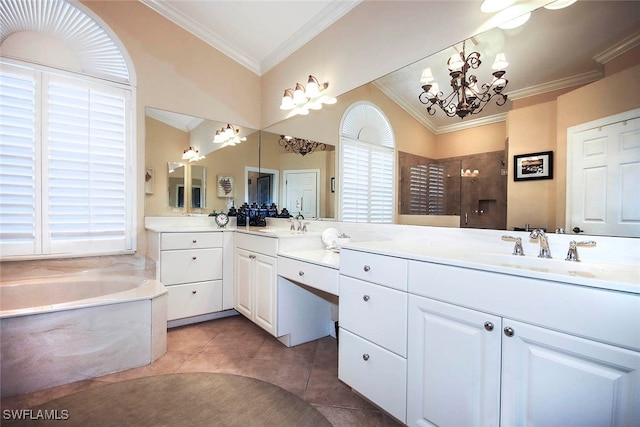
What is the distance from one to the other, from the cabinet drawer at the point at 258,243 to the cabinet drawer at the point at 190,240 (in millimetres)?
205

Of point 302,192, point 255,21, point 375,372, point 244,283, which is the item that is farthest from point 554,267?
point 255,21

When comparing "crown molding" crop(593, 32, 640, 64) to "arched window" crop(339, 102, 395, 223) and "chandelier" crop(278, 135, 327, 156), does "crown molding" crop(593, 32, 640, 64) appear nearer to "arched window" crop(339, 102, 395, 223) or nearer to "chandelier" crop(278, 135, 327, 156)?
"arched window" crop(339, 102, 395, 223)

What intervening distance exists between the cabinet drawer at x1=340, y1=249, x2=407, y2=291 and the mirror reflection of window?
2.07 m

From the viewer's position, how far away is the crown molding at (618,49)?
1.09 m

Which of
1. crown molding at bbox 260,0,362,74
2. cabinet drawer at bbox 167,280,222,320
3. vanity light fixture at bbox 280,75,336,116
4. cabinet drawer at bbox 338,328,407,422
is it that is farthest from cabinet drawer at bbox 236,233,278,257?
crown molding at bbox 260,0,362,74

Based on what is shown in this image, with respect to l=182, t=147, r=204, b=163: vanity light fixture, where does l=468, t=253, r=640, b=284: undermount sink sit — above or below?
below

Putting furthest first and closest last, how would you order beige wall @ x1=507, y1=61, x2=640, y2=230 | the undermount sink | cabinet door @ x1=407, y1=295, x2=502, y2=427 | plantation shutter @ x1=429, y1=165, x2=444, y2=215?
plantation shutter @ x1=429, y1=165, x2=444, y2=215, beige wall @ x1=507, y1=61, x2=640, y2=230, cabinet door @ x1=407, y1=295, x2=502, y2=427, the undermount sink

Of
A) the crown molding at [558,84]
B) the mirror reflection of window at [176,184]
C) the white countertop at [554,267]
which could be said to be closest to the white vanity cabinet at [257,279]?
the mirror reflection of window at [176,184]

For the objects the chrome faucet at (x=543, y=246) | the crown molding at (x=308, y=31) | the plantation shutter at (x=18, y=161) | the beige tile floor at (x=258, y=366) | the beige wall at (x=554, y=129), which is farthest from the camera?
the crown molding at (x=308, y=31)

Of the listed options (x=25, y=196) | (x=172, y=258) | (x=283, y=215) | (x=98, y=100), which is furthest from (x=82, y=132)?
(x=283, y=215)

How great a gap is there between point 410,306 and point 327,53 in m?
2.18

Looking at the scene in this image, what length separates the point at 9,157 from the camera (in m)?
2.14

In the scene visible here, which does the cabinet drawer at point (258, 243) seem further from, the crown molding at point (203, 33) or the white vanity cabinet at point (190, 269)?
the crown molding at point (203, 33)

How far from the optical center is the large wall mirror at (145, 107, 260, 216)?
2.78 m
